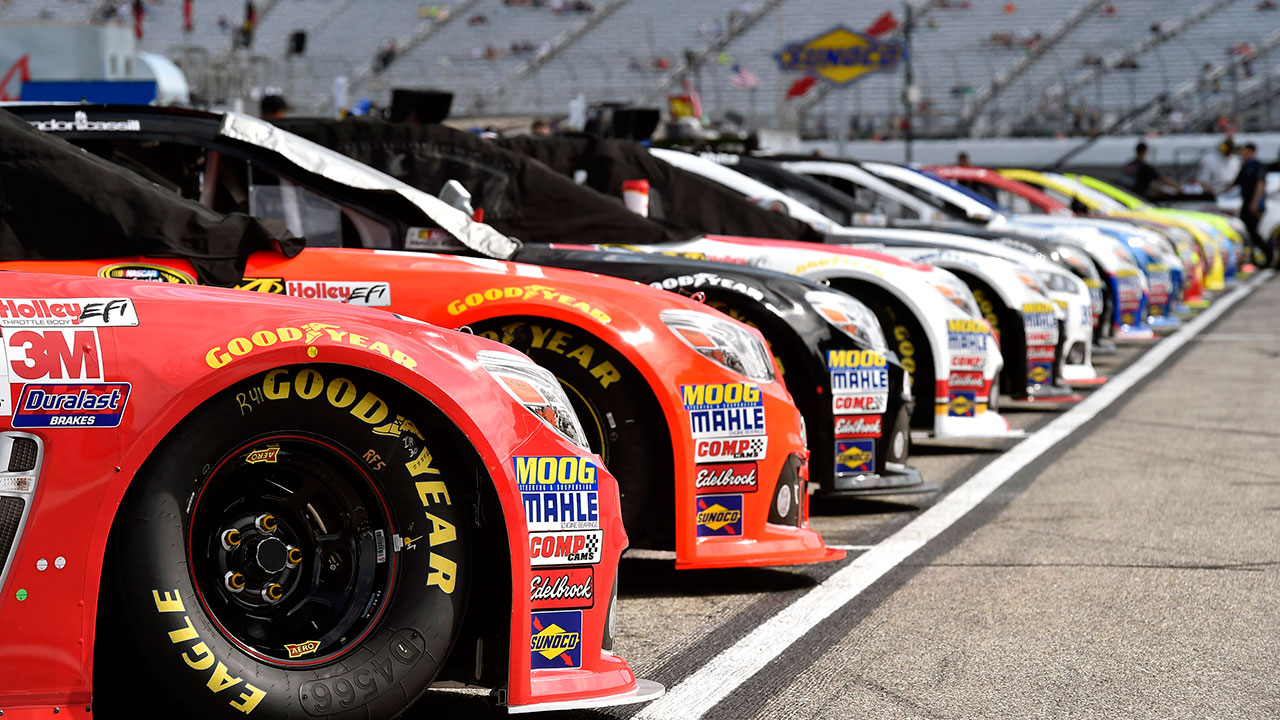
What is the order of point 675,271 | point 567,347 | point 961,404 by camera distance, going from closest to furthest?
point 567,347 < point 675,271 < point 961,404

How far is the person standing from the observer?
24109 millimetres

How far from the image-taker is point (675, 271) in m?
Answer: 5.86

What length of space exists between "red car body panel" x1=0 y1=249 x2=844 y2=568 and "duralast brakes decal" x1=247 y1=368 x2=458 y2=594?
5.14 feet

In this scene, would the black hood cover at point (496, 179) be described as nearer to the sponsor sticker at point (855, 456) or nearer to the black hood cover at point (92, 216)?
the sponsor sticker at point (855, 456)

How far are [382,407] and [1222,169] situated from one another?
84.9 ft

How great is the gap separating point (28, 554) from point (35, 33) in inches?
791

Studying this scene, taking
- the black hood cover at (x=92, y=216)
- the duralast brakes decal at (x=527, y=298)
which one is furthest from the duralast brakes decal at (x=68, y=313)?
the duralast brakes decal at (x=527, y=298)

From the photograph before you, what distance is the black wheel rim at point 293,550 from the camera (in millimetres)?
3182

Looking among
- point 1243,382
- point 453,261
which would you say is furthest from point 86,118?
point 1243,382

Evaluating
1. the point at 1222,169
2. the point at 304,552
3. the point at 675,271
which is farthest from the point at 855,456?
the point at 1222,169

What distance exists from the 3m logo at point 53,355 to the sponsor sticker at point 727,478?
2151 millimetres

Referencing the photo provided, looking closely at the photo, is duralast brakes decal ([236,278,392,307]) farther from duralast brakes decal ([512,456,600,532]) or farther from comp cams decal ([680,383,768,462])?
duralast brakes decal ([512,456,600,532])

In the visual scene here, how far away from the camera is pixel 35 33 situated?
21188 mm

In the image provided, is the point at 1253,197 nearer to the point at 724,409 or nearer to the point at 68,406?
the point at 724,409
